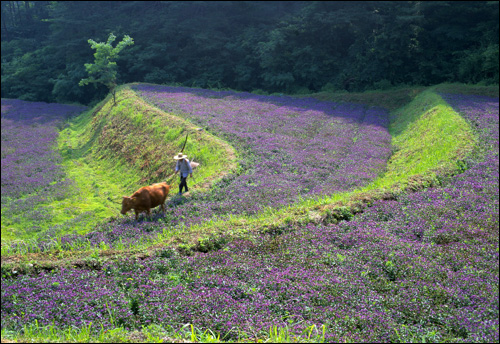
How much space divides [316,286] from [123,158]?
17.5 metres

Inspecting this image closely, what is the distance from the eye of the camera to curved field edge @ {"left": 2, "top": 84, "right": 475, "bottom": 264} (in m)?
8.91

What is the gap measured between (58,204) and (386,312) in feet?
49.7

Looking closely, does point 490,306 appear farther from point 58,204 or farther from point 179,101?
point 179,101

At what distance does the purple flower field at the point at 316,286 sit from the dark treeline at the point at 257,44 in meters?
29.9

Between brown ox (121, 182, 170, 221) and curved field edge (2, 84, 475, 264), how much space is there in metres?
2.14

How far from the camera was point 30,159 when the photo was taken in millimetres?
22859

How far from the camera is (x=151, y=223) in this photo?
11031 mm

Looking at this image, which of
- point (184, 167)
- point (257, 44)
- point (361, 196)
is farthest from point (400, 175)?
point (257, 44)

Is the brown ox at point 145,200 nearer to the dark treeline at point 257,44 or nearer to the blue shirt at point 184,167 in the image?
the blue shirt at point 184,167

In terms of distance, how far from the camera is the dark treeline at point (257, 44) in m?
34.7

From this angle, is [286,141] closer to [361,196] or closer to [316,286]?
[361,196]

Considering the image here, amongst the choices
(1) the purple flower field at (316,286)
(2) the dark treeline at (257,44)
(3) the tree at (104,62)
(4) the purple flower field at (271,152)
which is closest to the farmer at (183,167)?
(4) the purple flower field at (271,152)

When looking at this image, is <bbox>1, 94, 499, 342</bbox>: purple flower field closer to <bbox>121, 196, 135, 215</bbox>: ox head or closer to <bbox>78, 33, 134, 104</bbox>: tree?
<bbox>121, 196, 135, 215</bbox>: ox head

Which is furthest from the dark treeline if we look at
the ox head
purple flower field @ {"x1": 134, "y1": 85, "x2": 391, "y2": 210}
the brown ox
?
the ox head
